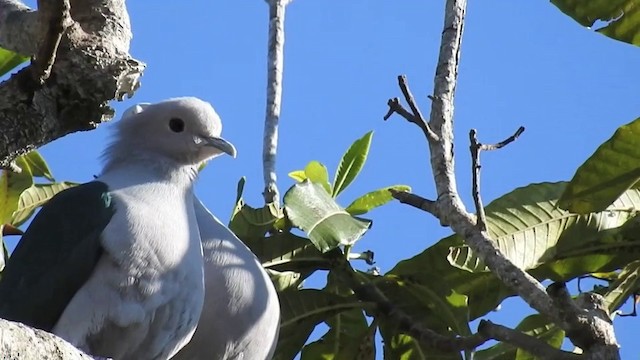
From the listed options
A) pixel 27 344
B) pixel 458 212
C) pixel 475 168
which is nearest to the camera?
pixel 27 344

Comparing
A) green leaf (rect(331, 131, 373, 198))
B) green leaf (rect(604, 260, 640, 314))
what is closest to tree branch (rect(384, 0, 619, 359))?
green leaf (rect(604, 260, 640, 314))

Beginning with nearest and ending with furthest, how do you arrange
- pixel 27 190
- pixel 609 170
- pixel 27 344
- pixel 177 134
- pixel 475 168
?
pixel 27 344
pixel 475 168
pixel 609 170
pixel 177 134
pixel 27 190

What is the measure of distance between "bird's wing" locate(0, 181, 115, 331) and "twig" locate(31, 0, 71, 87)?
2.88 ft

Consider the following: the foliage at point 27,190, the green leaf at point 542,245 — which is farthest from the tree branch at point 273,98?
the foliage at point 27,190

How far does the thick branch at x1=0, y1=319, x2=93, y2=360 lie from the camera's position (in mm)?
1729

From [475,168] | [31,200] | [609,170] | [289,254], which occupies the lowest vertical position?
[31,200]

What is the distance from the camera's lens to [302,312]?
3951 mm

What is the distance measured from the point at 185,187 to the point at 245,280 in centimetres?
34

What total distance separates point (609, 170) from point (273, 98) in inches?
52.7

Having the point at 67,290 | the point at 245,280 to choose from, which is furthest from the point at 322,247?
the point at 67,290

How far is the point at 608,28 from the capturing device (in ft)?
11.9

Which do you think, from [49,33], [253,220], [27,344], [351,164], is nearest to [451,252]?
[253,220]

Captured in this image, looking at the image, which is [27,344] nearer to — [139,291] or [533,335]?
[139,291]

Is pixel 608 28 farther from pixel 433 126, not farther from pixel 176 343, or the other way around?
pixel 176 343
